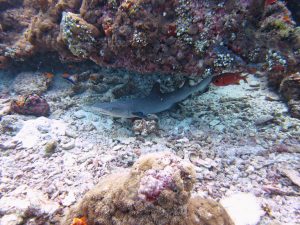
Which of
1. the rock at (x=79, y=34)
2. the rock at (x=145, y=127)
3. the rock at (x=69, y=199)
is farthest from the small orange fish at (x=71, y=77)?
the rock at (x=69, y=199)

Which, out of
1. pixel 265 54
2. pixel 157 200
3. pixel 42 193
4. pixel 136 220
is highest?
pixel 265 54

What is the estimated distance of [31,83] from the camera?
616cm

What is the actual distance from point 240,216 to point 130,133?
7.73 feet

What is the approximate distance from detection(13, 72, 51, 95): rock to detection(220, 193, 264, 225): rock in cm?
488

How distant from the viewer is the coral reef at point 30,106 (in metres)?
5.05

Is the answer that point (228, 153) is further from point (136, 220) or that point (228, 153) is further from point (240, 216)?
point (136, 220)

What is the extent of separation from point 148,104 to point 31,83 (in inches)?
128

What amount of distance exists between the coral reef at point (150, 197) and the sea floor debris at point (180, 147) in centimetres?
91

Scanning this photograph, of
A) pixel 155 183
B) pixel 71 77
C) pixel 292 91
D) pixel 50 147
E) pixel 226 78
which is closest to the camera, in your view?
pixel 155 183

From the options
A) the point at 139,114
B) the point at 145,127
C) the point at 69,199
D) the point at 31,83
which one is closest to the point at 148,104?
the point at 139,114

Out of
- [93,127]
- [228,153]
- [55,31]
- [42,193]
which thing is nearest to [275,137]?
[228,153]

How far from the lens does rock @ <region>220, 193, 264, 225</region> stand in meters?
2.94

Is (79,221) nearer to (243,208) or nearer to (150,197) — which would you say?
(150,197)

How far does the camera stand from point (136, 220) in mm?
2170
